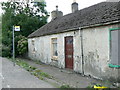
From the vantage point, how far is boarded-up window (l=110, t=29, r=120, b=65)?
7.03 meters

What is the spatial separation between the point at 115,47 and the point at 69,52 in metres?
4.33

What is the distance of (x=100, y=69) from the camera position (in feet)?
25.8

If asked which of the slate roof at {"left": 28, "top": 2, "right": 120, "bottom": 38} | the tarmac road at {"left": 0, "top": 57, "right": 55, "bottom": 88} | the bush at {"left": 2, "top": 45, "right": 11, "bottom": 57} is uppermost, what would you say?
the slate roof at {"left": 28, "top": 2, "right": 120, "bottom": 38}

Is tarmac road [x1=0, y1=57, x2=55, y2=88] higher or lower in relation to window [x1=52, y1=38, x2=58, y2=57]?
lower

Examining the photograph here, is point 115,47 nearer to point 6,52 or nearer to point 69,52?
point 69,52

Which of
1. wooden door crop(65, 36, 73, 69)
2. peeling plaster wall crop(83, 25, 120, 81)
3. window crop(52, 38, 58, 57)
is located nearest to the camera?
peeling plaster wall crop(83, 25, 120, 81)

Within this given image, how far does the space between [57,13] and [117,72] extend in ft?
48.7

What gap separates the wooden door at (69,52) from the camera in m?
10.7

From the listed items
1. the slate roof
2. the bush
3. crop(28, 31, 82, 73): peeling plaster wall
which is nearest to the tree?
the bush

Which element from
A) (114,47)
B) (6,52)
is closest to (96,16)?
(114,47)

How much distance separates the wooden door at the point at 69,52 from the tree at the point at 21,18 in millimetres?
13233

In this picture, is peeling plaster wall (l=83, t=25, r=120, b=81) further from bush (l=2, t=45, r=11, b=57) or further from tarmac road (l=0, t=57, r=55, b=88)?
bush (l=2, t=45, r=11, b=57)

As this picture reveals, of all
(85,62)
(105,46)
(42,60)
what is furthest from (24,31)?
(105,46)

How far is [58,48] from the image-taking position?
12.2 meters
